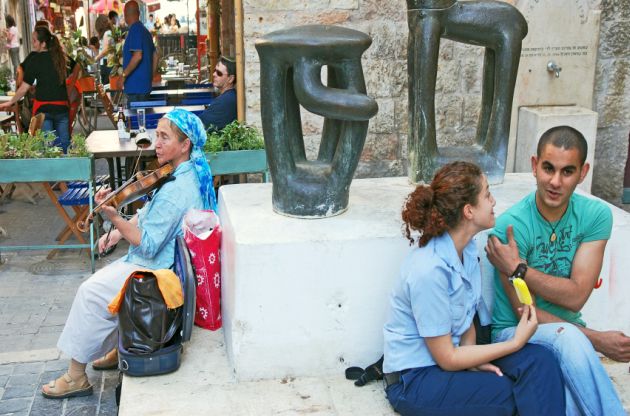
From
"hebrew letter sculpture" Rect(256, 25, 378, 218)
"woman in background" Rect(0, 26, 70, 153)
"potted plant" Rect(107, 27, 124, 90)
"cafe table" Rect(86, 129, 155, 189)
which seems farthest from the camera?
"potted plant" Rect(107, 27, 124, 90)

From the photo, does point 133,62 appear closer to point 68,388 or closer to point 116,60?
point 116,60

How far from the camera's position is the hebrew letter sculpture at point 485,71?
148 inches

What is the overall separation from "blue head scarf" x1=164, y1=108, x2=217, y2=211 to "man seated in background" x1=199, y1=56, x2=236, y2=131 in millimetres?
2508

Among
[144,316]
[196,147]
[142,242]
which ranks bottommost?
[144,316]

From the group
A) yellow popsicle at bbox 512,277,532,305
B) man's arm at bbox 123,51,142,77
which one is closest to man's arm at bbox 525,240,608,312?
yellow popsicle at bbox 512,277,532,305

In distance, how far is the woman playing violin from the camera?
3506mm

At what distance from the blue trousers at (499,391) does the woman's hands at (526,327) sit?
51mm

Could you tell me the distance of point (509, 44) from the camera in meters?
3.86

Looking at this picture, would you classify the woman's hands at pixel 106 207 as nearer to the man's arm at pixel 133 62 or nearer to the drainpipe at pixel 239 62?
the drainpipe at pixel 239 62

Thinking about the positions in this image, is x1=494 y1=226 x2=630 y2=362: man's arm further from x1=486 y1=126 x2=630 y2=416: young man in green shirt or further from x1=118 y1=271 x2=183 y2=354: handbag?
x1=118 y1=271 x2=183 y2=354: handbag

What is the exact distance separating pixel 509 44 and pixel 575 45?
236cm

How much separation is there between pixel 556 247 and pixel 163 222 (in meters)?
1.70

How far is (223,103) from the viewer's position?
6.34m

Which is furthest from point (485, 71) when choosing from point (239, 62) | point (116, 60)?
point (116, 60)
